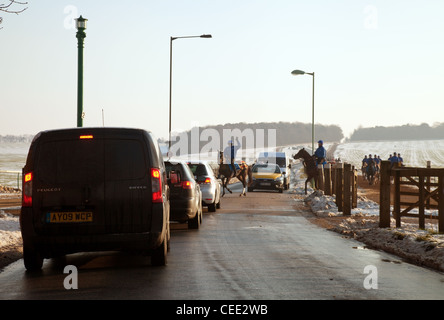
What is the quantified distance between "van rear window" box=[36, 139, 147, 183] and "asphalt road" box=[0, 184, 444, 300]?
4.18 ft

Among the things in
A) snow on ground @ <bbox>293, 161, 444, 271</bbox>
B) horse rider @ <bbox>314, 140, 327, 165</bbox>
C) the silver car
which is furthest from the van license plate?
horse rider @ <bbox>314, 140, 327, 165</bbox>

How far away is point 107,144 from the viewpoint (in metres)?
9.00

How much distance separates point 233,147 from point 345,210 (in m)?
10.6

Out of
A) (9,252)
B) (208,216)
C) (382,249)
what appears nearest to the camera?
(9,252)

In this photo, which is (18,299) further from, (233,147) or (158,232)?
(233,147)

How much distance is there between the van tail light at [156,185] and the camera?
911cm

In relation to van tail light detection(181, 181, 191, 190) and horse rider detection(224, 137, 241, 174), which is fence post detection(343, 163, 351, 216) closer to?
van tail light detection(181, 181, 191, 190)

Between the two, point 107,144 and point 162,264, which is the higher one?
point 107,144

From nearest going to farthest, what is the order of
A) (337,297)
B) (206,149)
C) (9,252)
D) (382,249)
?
(337,297) → (9,252) → (382,249) → (206,149)

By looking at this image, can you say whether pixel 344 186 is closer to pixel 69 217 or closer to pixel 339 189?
pixel 339 189

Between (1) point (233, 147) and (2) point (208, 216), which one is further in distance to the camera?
(1) point (233, 147)

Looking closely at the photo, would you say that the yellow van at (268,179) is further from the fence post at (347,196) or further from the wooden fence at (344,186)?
the fence post at (347,196)

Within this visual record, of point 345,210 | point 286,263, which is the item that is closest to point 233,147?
point 345,210

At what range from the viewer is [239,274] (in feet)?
29.2
